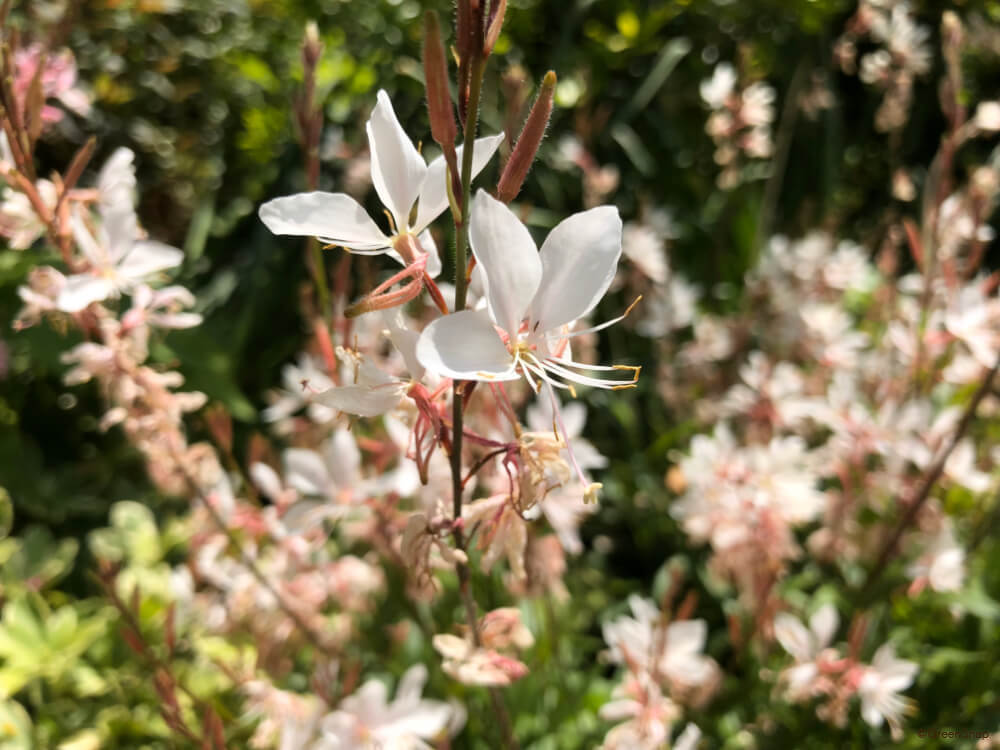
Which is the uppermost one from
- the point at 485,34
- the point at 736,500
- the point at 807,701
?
the point at 485,34

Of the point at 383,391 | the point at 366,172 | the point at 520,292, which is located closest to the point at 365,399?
the point at 383,391

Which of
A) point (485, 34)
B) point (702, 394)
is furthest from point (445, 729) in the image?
point (702, 394)

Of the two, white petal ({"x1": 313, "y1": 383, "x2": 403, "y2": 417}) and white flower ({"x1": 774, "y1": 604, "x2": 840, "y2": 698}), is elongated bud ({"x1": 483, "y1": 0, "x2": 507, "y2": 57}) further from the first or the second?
white flower ({"x1": 774, "y1": 604, "x2": 840, "y2": 698})

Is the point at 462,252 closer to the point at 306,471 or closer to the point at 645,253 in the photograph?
the point at 306,471

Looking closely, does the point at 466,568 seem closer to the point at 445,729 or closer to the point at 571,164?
the point at 445,729

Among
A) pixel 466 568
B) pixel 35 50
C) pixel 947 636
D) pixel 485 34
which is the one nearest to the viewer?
pixel 485 34

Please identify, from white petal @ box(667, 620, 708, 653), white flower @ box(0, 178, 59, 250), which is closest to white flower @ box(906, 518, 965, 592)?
white petal @ box(667, 620, 708, 653)

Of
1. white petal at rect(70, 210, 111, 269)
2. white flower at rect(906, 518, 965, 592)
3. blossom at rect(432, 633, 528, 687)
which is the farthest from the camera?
white flower at rect(906, 518, 965, 592)
